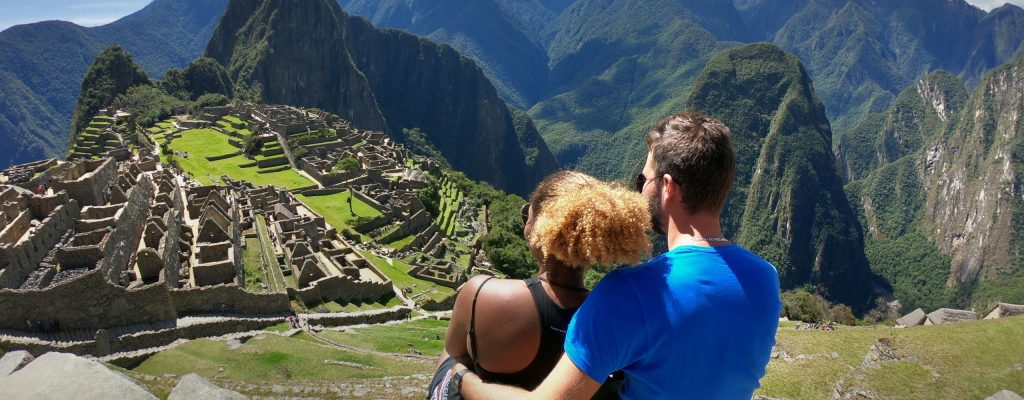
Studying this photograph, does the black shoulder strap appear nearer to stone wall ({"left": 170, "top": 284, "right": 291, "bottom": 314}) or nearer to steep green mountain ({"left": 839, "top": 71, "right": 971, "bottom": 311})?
stone wall ({"left": 170, "top": 284, "right": 291, "bottom": 314})

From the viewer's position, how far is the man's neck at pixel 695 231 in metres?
3.43

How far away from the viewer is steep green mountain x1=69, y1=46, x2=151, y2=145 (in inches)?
A: 3969

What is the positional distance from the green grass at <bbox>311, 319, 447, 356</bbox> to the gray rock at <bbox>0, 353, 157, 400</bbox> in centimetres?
1589

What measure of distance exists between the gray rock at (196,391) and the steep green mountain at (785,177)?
124448mm

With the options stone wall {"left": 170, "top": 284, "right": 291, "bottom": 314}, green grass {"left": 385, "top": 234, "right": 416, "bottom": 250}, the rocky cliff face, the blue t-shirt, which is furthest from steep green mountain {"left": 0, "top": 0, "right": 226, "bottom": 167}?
the rocky cliff face

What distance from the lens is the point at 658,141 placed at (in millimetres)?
3674

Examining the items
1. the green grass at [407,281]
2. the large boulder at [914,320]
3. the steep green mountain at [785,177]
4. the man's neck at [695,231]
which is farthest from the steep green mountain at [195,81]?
the man's neck at [695,231]

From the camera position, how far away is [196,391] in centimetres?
593

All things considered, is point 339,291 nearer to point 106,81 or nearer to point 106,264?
point 106,264

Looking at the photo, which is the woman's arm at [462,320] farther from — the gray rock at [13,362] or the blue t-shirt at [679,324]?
the gray rock at [13,362]

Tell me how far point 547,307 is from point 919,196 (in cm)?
19780

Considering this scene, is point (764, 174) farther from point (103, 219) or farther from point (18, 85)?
point (18, 85)

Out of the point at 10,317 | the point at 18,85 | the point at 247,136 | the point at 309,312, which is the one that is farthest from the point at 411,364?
the point at 18,85

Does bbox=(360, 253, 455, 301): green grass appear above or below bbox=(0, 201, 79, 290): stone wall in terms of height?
below
